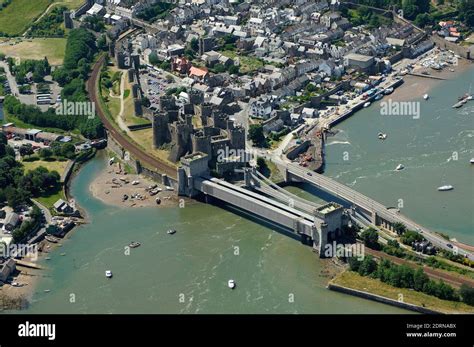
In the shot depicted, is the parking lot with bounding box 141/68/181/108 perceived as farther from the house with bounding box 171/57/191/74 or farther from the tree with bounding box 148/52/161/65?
the tree with bounding box 148/52/161/65

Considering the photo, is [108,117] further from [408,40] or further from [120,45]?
[408,40]

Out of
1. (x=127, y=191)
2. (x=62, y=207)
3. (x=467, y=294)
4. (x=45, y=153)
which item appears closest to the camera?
(x=467, y=294)

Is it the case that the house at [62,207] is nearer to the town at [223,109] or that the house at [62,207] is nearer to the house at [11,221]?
the town at [223,109]

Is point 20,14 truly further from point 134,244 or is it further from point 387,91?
point 134,244

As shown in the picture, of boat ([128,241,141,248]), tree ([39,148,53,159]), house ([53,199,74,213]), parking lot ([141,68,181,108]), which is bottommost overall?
boat ([128,241,141,248])

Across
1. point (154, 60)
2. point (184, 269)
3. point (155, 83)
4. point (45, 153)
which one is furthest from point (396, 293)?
point (154, 60)

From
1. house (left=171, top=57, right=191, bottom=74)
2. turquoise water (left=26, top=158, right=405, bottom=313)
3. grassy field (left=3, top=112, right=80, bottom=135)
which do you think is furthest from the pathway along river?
house (left=171, top=57, right=191, bottom=74)

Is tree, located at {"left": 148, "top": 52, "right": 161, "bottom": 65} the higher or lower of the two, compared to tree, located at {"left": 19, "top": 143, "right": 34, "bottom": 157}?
higher
